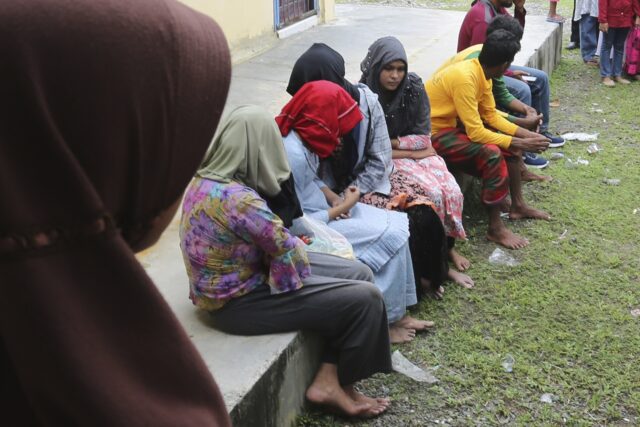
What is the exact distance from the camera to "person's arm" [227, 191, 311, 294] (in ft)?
9.14

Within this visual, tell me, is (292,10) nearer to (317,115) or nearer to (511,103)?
(511,103)

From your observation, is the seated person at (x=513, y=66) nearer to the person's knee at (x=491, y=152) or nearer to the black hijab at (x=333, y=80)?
the person's knee at (x=491, y=152)

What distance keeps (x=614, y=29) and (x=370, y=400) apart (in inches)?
275

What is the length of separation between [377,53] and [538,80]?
2.68 metres

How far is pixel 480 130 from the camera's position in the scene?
15.8 feet

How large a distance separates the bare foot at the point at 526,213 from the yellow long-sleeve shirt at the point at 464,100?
0.53 metres

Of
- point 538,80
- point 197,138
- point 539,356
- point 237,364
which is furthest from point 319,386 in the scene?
point 538,80

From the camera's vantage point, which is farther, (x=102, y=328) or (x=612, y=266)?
(x=612, y=266)

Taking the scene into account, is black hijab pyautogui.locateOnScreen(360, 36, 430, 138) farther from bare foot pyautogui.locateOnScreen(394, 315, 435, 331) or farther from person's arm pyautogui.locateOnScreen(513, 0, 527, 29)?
person's arm pyautogui.locateOnScreen(513, 0, 527, 29)

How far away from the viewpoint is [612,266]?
178 inches

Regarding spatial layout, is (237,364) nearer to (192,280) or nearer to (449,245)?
(192,280)

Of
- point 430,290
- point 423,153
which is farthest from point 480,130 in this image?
point 430,290

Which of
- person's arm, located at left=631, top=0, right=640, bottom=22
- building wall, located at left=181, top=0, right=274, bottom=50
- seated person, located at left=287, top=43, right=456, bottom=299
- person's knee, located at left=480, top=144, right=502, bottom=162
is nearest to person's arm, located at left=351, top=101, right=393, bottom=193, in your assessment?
seated person, located at left=287, top=43, right=456, bottom=299

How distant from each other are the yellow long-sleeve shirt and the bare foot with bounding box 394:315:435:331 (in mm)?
1512
